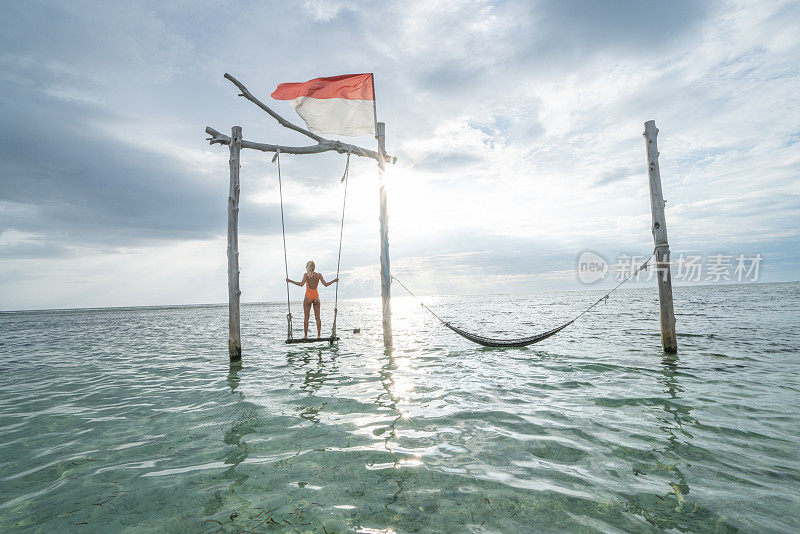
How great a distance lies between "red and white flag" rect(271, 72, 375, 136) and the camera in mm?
10844

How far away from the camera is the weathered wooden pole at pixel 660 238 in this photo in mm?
10258

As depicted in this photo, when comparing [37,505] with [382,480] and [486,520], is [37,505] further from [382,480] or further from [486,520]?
Result: [486,520]

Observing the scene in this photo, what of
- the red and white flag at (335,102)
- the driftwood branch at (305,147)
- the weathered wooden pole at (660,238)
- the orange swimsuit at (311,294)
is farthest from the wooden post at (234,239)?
the weathered wooden pole at (660,238)

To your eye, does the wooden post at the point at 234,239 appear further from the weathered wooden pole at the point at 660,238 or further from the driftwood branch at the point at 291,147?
the weathered wooden pole at the point at 660,238

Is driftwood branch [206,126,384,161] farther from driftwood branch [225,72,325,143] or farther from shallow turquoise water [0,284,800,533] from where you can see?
shallow turquoise water [0,284,800,533]

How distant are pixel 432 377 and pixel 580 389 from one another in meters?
3.25

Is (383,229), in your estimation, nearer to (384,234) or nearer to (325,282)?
(384,234)

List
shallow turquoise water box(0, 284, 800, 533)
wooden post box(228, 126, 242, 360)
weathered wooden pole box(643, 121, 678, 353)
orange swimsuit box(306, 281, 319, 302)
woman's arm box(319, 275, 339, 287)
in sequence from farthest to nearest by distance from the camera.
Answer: orange swimsuit box(306, 281, 319, 302), woman's arm box(319, 275, 339, 287), wooden post box(228, 126, 242, 360), weathered wooden pole box(643, 121, 678, 353), shallow turquoise water box(0, 284, 800, 533)

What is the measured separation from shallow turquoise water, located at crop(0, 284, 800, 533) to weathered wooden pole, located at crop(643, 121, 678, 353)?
1353mm

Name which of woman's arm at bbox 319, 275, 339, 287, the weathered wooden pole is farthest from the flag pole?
the weathered wooden pole

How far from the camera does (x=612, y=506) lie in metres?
3.29

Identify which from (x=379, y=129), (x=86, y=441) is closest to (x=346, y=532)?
(x=86, y=441)

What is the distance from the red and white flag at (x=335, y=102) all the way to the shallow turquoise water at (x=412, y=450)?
24.8ft

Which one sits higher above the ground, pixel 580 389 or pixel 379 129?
pixel 379 129
